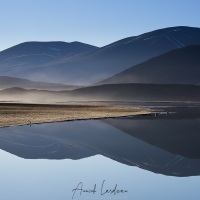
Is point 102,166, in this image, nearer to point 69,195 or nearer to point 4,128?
point 69,195

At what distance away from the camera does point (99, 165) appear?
18859 mm

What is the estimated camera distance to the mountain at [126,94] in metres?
159

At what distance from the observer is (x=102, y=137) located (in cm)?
3005

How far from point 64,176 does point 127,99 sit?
144m

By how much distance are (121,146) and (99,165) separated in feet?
20.9

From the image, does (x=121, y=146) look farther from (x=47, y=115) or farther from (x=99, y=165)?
(x=47, y=115)

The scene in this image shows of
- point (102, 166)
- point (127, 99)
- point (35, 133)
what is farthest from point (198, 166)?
point (127, 99)

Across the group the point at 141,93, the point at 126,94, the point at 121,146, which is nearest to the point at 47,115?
the point at 121,146

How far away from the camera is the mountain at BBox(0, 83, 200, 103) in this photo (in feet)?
520

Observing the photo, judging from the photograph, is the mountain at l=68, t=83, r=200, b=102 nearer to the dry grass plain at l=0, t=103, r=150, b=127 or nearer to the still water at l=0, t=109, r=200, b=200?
the dry grass plain at l=0, t=103, r=150, b=127
